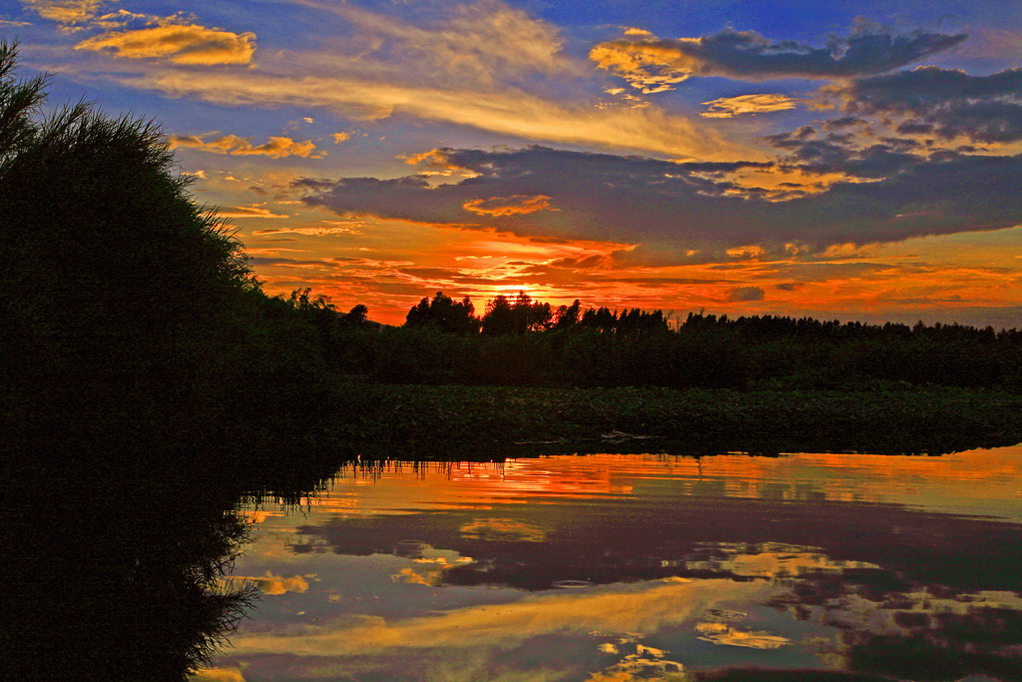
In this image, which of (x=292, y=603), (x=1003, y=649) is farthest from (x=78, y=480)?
(x=1003, y=649)

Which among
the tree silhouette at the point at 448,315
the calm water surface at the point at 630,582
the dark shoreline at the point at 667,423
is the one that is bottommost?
the calm water surface at the point at 630,582

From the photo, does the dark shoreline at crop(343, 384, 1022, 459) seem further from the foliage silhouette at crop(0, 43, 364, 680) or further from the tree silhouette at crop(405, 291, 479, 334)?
the tree silhouette at crop(405, 291, 479, 334)

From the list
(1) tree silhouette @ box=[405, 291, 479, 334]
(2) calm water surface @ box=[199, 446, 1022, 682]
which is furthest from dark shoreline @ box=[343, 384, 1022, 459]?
(1) tree silhouette @ box=[405, 291, 479, 334]

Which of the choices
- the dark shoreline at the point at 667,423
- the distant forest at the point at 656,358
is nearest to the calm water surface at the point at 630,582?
the dark shoreline at the point at 667,423

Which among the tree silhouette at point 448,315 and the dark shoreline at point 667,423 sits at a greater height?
the tree silhouette at point 448,315

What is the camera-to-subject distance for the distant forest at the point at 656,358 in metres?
48.9

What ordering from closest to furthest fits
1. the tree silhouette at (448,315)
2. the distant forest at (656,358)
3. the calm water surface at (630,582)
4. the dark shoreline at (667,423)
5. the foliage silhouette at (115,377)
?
the calm water surface at (630,582), the foliage silhouette at (115,377), the dark shoreline at (667,423), the distant forest at (656,358), the tree silhouette at (448,315)

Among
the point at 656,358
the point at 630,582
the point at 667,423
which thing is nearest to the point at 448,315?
the point at 656,358

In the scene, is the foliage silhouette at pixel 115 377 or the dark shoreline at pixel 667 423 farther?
the dark shoreline at pixel 667 423

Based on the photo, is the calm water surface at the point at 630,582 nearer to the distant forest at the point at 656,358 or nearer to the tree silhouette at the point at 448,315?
the distant forest at the point at 656,358

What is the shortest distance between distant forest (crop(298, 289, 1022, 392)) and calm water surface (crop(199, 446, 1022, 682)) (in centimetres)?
3148

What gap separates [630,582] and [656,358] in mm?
39703

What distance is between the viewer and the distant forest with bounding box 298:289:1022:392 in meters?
48.9

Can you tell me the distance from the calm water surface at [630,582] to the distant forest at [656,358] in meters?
31.5
